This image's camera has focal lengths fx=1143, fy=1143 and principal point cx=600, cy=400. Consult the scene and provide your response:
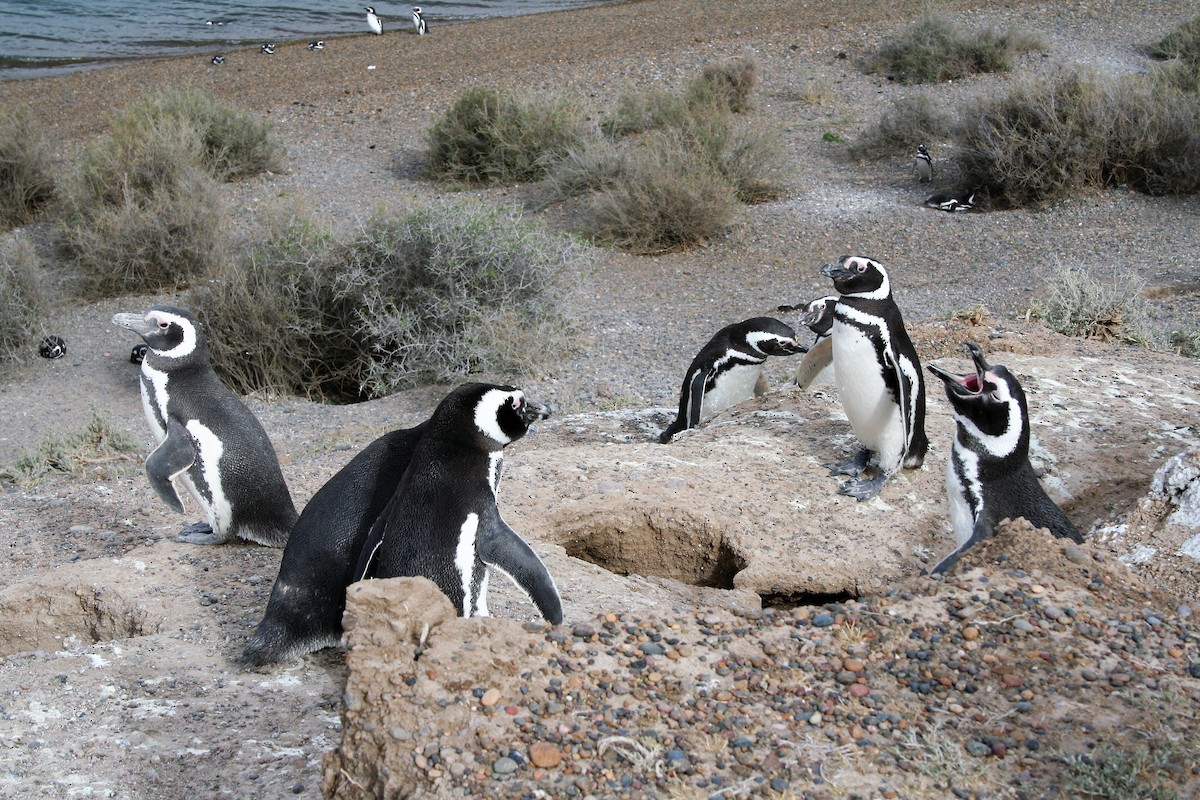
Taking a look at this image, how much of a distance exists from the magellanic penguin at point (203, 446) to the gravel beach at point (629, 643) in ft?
0.69

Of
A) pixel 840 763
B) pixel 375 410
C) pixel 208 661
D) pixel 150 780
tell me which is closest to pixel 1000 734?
pixel 840 763

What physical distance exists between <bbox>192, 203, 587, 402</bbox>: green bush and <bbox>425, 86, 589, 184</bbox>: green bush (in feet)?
12.9

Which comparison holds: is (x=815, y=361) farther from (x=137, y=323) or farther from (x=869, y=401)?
(x=137, y=323)

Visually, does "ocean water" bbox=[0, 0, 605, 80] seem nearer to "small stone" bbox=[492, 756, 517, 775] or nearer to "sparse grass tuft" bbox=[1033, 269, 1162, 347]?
"sparse grass tuft" bbox=[1033, 269, 1162, 347]

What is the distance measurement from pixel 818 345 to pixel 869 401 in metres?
1.08

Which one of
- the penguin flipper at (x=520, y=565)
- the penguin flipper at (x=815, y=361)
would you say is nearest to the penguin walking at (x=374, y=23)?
the penguin flipper at (x=815, y=361)

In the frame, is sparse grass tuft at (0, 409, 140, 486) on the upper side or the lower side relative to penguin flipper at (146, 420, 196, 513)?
lower

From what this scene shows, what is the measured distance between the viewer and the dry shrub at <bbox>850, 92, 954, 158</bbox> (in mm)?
13141

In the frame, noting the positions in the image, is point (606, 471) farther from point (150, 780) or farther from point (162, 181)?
point (162, 181)

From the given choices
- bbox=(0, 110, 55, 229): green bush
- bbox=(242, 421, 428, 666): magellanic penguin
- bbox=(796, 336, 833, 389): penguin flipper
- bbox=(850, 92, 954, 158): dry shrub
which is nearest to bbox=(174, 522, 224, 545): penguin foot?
bbox=(242, 421, 428, 666): magellanic penguin

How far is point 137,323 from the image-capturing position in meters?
5.16

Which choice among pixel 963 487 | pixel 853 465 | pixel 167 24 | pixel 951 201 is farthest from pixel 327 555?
pixel 167 24

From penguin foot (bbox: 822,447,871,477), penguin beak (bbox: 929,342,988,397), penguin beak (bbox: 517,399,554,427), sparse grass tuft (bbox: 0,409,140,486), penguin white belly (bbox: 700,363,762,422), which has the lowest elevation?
sparse grass tuft (bbox: 0,409,140,486)

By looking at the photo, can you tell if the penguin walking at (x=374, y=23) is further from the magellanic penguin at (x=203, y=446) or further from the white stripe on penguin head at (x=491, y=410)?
the white stripe on penguin head at (x=491, y=410)
